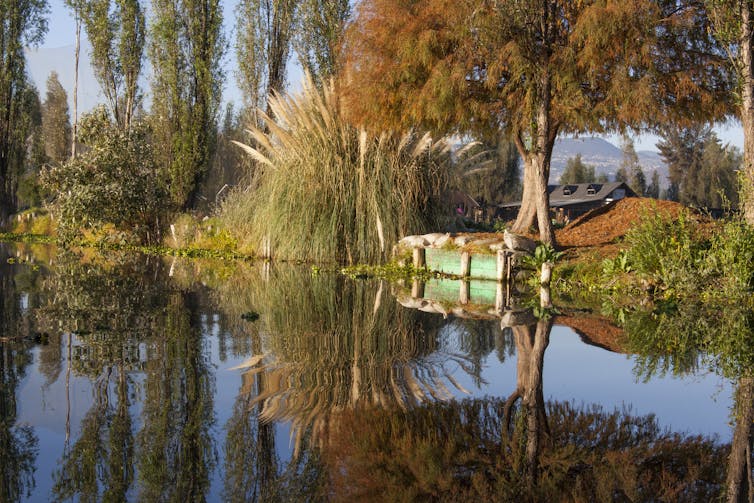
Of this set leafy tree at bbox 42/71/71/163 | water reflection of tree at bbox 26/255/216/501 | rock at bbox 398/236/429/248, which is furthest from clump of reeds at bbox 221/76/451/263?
leafy tree at bbox 42/71/71/163

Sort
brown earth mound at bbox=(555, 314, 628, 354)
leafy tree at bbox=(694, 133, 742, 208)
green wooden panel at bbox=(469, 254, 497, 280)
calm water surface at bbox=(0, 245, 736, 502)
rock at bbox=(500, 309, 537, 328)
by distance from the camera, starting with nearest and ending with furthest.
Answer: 1. calm water surface at bbox=(0, 245, 736, 502)
2. brown earth mound at bbox=(555, 314, 628, 354)
3. rock at bbox=(500, 309, 537, 328)
4. green wooden panel at bbox=(469, 254, 497, 280)
5. leafy tree at bbox=(694, 133, 742, 208)

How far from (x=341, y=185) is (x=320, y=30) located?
12671 millimetres

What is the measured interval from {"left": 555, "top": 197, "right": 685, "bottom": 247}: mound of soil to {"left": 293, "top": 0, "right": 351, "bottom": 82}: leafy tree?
1144 centimetres

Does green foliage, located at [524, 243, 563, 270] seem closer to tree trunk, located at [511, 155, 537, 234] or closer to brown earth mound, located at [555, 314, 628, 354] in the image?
tree trunk, located at [511, 155, 537, 234]

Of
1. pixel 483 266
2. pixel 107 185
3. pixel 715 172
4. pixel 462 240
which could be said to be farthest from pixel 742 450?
pixel 715 172

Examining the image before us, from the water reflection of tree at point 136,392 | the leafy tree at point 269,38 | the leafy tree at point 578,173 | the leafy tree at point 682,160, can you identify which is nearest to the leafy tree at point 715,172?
the leafy tree at point 682,160

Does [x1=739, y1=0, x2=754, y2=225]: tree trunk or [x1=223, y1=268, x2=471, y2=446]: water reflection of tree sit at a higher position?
[x1=739, y1=0, x2=754, y2=225]: tree trunk

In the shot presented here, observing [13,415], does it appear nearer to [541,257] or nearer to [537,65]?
[541,257]

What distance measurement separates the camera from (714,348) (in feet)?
22.2

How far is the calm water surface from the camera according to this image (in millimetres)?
3318

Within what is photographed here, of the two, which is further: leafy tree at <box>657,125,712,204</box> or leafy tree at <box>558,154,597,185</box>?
leafy tree at <box>558,154,597,185</box>

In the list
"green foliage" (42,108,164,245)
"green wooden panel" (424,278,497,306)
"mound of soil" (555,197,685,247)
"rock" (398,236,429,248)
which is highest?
"green foliage" (42,108,164,245)

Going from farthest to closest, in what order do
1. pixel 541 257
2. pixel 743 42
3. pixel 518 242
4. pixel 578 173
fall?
pixel 578 173
pixel 518 242
pixel 541 257
pixel 743 42

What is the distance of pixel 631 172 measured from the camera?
91.9 meters
